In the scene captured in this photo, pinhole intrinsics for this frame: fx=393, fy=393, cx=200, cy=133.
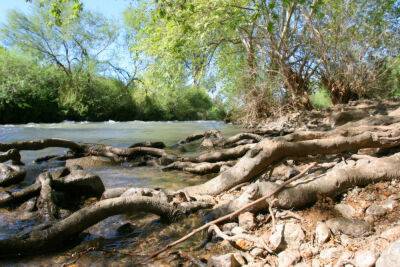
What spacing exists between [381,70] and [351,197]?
79.0 ft

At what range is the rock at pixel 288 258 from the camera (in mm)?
3234

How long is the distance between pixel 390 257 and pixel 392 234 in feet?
2.07

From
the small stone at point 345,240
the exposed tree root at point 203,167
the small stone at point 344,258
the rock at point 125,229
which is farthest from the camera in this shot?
the exposed tree root at point 203,167

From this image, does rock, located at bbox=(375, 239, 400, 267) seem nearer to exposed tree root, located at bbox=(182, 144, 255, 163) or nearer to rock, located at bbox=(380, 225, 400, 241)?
rock, located at bbox=(380, 225, 400, 241)

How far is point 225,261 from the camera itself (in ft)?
10.5

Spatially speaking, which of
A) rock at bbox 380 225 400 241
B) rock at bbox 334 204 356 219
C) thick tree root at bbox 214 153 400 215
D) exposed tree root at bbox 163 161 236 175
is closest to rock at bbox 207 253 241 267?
thick tree root at bbox 214 153 400 215

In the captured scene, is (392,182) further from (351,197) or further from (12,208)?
→ (12,208)

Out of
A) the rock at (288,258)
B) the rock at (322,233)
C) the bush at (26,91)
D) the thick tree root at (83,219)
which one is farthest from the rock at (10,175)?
the bush at (26,91)

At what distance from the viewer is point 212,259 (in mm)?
3285

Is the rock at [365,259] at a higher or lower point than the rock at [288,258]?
higher

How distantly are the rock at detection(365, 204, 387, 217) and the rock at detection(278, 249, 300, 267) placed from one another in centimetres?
103

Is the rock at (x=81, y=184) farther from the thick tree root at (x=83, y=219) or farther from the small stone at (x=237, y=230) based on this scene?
the small stone at (x=237, y=230)

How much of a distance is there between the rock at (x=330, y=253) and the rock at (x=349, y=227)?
333 mm

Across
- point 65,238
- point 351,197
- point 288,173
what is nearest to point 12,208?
point 65,238
